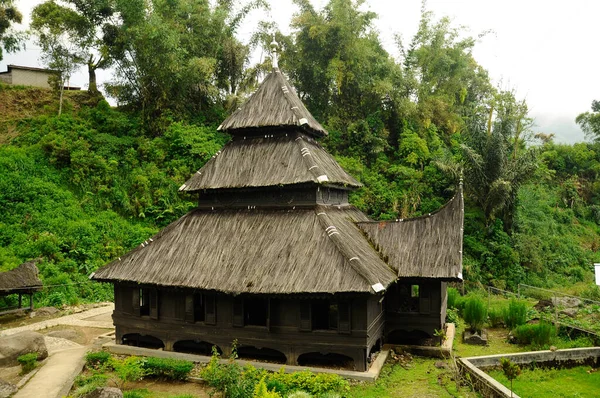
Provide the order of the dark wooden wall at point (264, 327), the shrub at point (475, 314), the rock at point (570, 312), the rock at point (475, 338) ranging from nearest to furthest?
the dark wooden wall at point (264, 327)
the rock at point (475, 338)
the shrub at point (475, 314)
the rock at point (570, 312)

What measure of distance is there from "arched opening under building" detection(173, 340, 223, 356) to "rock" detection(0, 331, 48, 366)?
14.1 feet

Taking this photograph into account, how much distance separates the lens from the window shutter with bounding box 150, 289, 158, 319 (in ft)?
48.2

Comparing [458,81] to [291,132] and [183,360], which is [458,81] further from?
[183,360]

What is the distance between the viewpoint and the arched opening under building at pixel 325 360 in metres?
13.3

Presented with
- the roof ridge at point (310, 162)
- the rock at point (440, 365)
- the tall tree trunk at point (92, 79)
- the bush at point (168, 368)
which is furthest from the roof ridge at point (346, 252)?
the tall tree trunk at point (92, 79)

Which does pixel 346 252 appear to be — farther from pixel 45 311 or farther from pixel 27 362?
pixel 45 311

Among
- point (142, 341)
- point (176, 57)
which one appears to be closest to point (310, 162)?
point (142, 341)

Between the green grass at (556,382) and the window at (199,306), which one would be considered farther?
the window at (199,306)

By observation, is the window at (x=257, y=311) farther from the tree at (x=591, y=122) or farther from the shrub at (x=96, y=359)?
the tree at (x=591, y=122)

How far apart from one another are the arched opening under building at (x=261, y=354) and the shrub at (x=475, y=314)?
7.22 meters

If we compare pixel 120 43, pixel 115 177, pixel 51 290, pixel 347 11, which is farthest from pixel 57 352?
pixel 347 11

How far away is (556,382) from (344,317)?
20.2 feet

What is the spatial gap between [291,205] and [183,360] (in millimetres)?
5876

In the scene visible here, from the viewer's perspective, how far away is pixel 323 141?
111ft
